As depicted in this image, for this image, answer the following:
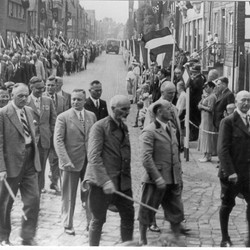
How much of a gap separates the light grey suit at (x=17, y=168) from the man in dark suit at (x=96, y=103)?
0.56m

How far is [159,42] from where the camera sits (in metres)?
6.64

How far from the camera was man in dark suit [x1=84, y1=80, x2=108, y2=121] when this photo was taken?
16.6 ft

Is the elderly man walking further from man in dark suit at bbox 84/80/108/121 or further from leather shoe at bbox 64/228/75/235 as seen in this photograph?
man in dark suit at bbox 84/80/108/121

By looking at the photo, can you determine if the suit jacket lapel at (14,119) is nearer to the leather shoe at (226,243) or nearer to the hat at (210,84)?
the leather shoe at (226,243)

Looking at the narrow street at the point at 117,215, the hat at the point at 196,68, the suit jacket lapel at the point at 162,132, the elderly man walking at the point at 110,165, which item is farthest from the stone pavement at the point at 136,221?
the hat at the point at 196,68

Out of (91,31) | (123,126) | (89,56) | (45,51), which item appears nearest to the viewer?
(123,126)

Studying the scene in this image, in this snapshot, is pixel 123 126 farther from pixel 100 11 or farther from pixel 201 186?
pixel 201 186

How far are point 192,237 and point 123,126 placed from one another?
1.04m

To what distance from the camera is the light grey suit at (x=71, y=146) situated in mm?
4898

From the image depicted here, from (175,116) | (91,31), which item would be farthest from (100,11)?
(175,116)

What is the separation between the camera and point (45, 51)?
20.9 ft

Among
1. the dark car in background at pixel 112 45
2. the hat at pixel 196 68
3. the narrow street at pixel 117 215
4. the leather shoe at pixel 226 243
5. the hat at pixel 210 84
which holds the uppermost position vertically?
the dark car in background at pixel 112 45

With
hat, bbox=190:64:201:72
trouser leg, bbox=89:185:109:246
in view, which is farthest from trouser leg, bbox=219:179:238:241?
hat, bbox=190:64:201:72

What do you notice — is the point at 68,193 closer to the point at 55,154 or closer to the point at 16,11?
the point at 55,154
